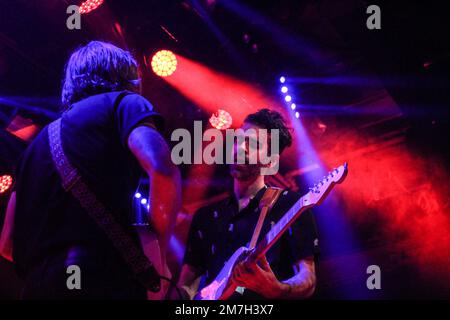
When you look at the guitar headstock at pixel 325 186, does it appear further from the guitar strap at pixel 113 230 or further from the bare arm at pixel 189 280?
the guitar strap at pixel 113 230

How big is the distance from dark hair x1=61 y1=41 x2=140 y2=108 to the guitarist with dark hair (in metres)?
1.37

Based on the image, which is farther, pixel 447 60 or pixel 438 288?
pixel 438 288

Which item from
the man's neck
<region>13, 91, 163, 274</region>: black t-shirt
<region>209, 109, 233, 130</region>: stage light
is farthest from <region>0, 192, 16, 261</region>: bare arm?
<region>209, 109, 233, 130</region>: stage light

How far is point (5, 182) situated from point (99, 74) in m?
3.56

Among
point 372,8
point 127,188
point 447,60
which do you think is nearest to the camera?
point 127,188

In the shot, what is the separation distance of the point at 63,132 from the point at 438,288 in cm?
443

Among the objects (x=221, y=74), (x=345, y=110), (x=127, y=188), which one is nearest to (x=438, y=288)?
(x=345, y=110)

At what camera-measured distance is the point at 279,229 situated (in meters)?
2.62

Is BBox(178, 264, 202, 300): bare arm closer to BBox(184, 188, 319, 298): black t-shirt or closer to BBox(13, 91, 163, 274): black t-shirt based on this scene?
BBox(184, 188, 319, 298): black t-shirt

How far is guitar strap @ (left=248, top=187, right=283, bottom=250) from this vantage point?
2.76m

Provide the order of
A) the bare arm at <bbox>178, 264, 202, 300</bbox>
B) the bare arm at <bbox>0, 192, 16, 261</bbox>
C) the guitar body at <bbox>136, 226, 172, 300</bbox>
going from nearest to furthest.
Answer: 1. the guitar body at <bbox>136, 226, 172, 300</bbox>
2. the bare arm at <bbox>0, 192, 16, 261</bbox>
3. the bare arm at <bbox>178, 264, 202, 300</bbox>

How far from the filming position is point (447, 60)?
4105 mm

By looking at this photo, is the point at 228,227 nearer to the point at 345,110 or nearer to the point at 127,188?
the point at 127,188

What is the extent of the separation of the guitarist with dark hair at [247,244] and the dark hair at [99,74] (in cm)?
137
